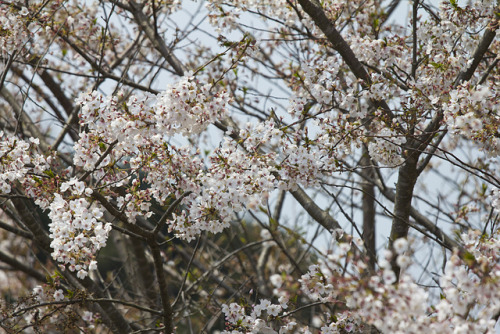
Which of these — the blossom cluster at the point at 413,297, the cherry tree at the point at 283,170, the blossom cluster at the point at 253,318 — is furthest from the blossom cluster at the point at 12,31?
the blossom cluster at the point at 413,297

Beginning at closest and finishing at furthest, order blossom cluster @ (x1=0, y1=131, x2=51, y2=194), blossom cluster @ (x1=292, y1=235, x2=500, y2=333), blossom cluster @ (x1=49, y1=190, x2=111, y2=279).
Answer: blossom cluster @ (x1=292, y1=235, x2=500, y2=333) → blossom cluster @ (x1=49, y1=190, x2=111, y2=279) → blossom cluster @ (x1=0, y1=131, x2=51, y2=194)

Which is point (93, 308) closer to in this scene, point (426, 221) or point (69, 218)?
point (69, 218)

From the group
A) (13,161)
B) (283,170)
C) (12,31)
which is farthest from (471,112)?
(12,31)

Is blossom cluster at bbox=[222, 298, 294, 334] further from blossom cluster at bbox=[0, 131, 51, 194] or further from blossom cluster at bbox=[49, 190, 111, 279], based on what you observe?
blossom cluster at bbox=[0, 131, 51, 194]

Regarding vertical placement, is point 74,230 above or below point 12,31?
below

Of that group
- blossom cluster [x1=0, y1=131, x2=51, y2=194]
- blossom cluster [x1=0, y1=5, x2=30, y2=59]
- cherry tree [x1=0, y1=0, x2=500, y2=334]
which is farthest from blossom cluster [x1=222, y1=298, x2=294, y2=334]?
blossom cluster [x1=0, y1=5, x2=30, y2=59]

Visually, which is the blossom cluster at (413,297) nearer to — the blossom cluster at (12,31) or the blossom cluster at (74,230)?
the blossom cluster at (74,230)

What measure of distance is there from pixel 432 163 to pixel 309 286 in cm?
520

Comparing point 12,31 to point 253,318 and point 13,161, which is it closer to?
point 13,161

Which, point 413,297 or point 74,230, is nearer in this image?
point 413,297

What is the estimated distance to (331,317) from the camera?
144 inches

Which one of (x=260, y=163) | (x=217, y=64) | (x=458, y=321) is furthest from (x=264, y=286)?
(x=458, y=321)

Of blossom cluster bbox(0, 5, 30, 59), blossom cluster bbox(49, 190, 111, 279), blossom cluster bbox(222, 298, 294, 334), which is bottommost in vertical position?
blossom cluster bbox(49, 190, 111, 279)

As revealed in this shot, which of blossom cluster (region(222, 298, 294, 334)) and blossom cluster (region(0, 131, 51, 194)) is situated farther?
blossom cluster (region(222, 298, 294, 334))
